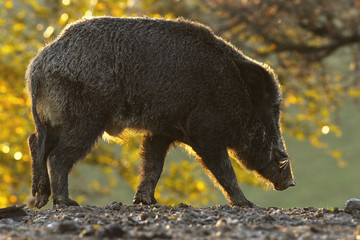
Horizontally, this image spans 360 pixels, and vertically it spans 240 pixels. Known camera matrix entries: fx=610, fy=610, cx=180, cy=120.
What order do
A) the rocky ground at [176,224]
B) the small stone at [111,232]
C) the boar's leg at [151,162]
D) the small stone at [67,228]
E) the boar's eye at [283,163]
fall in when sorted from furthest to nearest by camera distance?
the boar's eye at [283,163] < the boar's leg at [151,162] < the small stone at [67,228] < the rocky ground at [176,224] < the small stone at [111,232]

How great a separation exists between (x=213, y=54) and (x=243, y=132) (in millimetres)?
1025

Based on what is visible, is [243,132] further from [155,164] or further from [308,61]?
[308,61]

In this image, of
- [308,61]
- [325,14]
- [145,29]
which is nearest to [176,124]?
[145,29]

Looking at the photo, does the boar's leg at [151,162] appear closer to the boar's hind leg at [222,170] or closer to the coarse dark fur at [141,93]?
the coarse dark fur at [141,93]

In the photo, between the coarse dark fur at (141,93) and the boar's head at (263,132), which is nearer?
the coarse dark fur at (141,93)

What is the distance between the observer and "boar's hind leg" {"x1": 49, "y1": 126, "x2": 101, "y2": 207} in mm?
6641

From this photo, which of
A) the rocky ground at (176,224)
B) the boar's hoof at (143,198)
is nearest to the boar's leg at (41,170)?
the rocky ground at (176,224)

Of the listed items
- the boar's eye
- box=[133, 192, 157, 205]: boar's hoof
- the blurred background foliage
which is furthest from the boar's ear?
the blurred background foliage

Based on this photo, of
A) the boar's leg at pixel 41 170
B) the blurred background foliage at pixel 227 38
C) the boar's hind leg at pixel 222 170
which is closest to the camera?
the boar's leg at pixel 41 170

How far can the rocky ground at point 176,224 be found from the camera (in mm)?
4188

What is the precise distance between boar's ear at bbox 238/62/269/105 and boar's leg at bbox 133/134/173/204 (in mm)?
1173

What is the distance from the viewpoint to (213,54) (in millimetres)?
7258

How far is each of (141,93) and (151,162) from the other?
112 centimetres

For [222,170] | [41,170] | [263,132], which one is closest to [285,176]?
[263,132]
